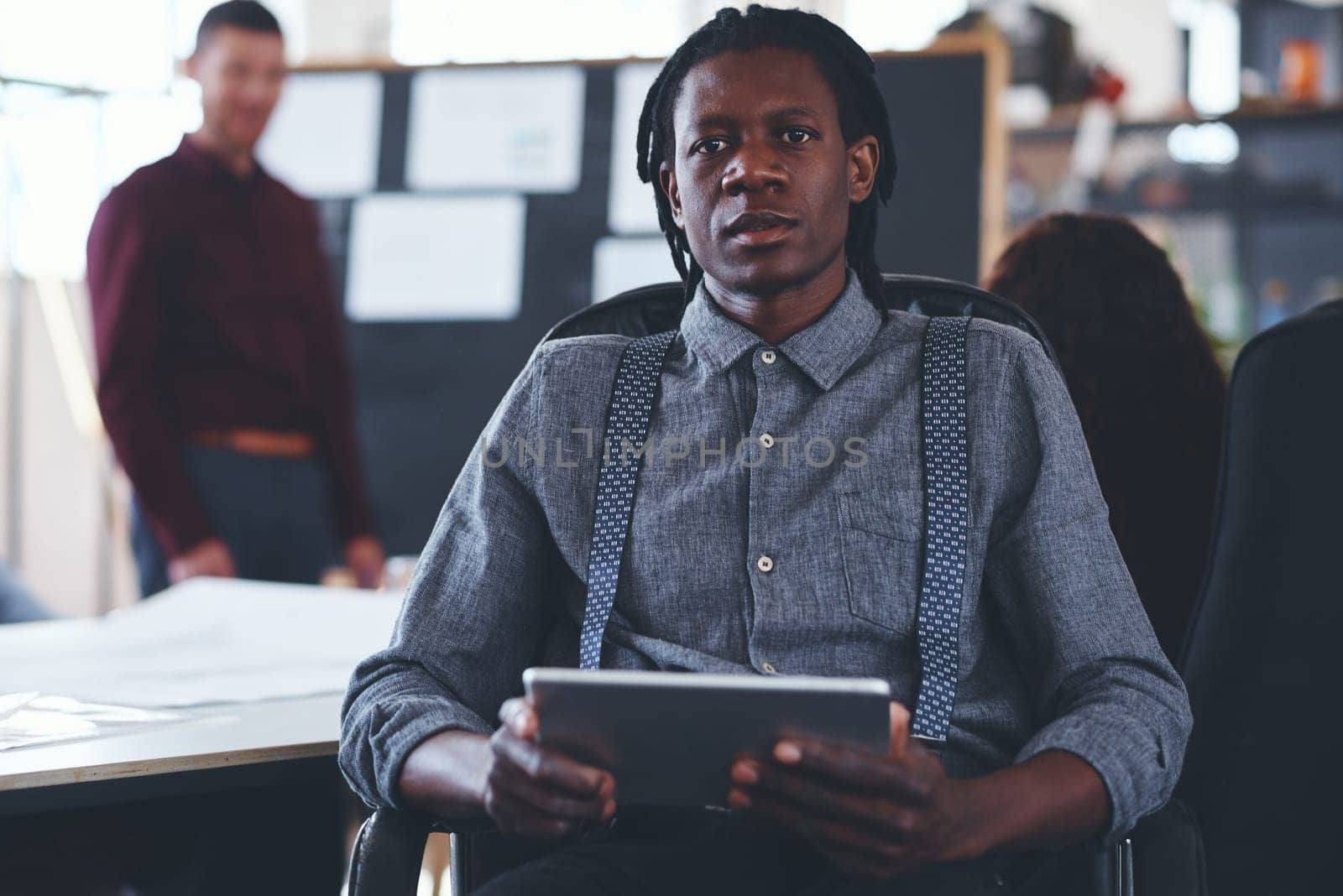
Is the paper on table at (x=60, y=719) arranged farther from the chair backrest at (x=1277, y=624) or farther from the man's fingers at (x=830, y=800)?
the chair backrest at (x=1277, y=624)

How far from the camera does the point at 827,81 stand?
135cm

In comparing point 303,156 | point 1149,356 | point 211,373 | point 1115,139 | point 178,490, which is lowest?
point 178,490

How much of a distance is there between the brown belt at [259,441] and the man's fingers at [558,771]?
1.87 meters

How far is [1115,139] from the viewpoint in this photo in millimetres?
4789

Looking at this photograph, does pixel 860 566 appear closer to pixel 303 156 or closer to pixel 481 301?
pixel 481 301

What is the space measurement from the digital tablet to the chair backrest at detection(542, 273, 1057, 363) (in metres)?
0.61

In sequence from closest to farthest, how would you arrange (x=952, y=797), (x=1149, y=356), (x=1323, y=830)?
(x=952, y=797)
(x=1323, y=830)
(x=1149, y=356)

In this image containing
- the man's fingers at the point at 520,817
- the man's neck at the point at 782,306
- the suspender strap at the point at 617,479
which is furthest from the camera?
the man's neck at the point at 782,306

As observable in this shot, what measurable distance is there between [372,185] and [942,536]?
99.1 inches

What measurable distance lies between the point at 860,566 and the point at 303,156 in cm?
260

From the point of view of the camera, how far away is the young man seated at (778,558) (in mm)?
1076

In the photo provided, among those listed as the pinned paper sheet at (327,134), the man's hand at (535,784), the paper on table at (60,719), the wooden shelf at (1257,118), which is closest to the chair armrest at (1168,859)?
the man's hand at (535,784)

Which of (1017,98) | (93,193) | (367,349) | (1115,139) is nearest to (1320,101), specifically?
(1115,139)

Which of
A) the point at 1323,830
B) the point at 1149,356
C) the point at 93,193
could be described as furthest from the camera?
the point at 93,193
